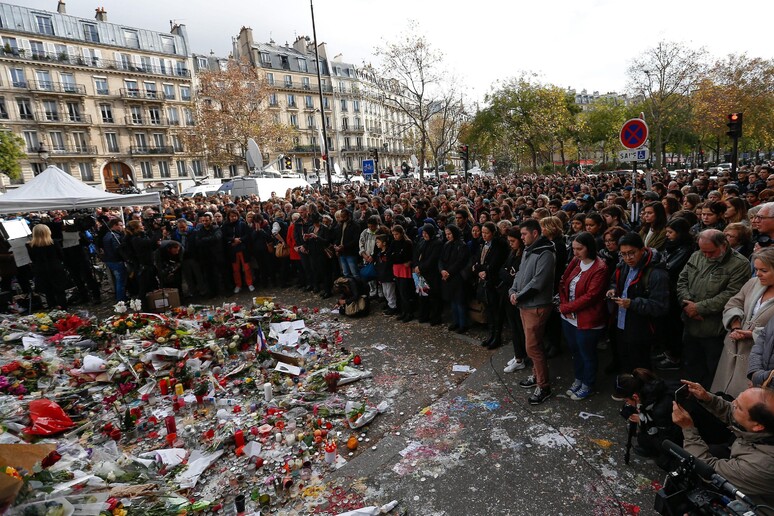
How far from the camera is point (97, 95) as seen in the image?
44625mm

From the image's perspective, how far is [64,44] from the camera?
42.7 m

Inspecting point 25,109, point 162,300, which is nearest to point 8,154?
point 25,109

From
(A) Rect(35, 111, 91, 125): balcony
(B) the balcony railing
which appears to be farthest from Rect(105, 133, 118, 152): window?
(B) the balcony railing

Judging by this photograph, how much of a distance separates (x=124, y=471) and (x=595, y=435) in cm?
443

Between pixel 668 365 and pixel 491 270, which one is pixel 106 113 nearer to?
pixel 491 270

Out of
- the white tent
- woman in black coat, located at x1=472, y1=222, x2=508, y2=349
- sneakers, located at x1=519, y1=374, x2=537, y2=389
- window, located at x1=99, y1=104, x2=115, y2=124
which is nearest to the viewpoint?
sneakers, located at x1=519, y1=374, x2=537, y2=389

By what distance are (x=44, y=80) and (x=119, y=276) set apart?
45.9m

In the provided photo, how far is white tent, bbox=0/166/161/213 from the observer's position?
9414 millimetres

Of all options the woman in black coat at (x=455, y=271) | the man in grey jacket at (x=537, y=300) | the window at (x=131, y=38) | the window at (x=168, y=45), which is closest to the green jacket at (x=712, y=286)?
the man in grey jacket at (x=537, y=300)

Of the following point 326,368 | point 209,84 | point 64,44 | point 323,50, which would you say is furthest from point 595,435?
point 323,50

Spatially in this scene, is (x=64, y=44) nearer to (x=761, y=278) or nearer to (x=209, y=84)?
(x=209, y=84)

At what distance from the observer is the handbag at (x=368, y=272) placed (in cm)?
830

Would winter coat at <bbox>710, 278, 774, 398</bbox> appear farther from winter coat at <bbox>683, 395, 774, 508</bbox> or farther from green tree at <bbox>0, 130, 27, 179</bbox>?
green tree at <bbox>0, 130, 27, 179</bbox>

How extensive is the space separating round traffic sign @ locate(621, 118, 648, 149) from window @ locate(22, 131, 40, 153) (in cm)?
5114
